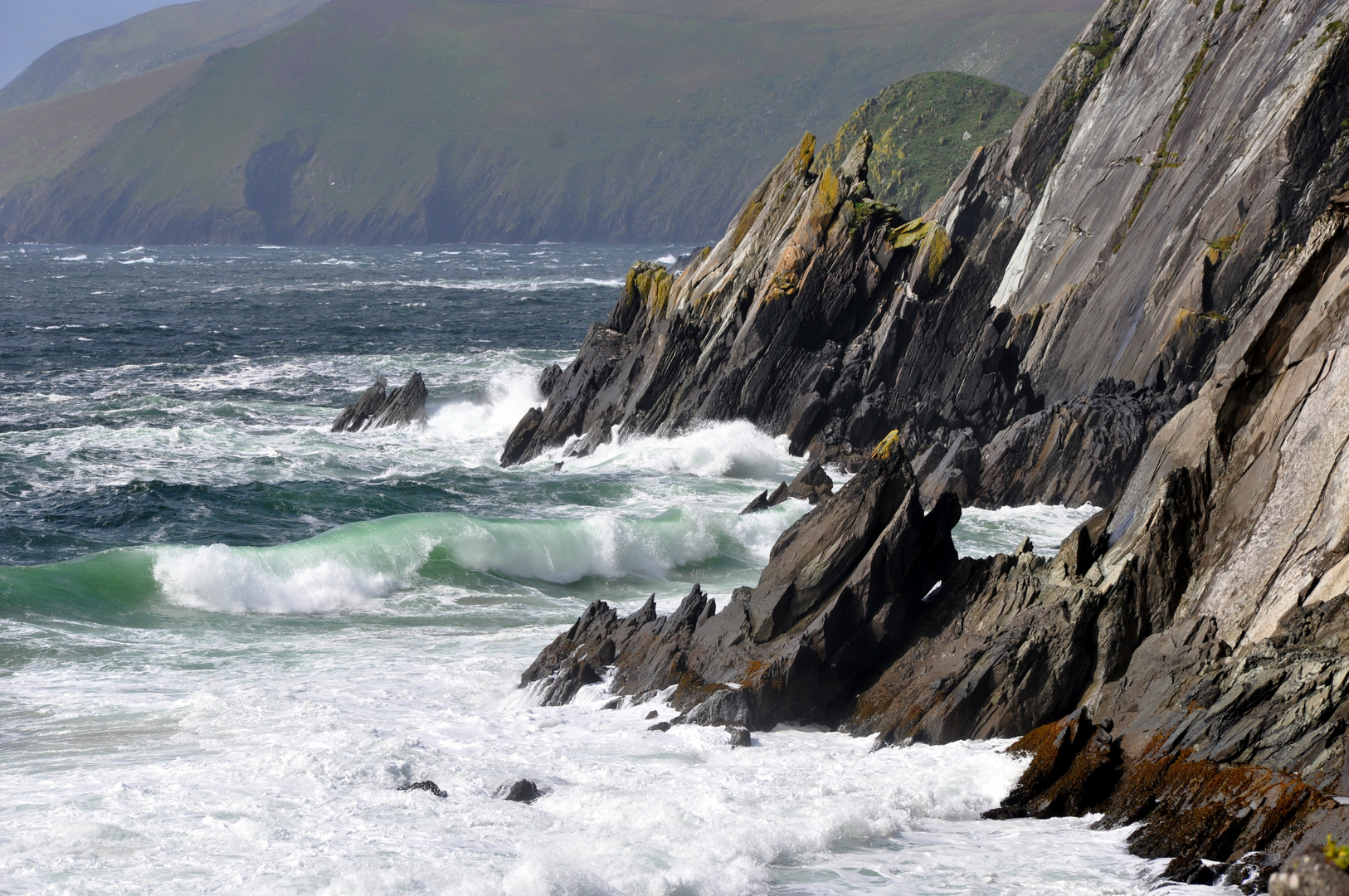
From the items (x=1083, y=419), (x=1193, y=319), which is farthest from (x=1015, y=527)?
(x=1193, y=319)

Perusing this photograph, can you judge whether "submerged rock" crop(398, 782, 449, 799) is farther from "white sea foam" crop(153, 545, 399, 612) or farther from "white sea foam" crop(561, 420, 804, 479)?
"white sea foam" crop(561, 420, 804, 479)

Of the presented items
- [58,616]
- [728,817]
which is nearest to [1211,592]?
[728,817]

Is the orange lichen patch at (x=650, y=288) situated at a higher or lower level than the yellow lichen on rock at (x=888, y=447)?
higher

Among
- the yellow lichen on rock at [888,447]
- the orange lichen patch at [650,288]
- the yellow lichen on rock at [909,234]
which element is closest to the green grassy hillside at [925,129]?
the orange lichen patch at [650,288]

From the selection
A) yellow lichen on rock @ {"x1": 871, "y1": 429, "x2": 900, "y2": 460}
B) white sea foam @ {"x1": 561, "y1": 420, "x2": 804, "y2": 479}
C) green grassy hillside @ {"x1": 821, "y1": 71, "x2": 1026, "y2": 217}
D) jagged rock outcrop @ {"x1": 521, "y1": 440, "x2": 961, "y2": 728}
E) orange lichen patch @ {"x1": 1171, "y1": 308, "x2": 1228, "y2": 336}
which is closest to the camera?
jagged rock outcrop @ {"x1": 521, "y1": 440, "x2": 961, "y2": 728}

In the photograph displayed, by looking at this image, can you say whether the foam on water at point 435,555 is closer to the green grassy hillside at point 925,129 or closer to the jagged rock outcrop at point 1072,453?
the jagged rock outcrop at point 1072,453

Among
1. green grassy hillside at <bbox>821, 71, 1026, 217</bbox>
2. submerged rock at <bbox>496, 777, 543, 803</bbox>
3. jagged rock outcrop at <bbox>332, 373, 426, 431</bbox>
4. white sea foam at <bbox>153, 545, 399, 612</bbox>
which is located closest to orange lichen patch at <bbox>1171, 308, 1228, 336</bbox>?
white sea foam at <bbox>153, 545, 399, 612</bbox>

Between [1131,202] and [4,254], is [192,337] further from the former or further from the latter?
[4,254]

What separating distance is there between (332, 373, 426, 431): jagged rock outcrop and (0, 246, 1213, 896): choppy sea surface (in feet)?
2.97

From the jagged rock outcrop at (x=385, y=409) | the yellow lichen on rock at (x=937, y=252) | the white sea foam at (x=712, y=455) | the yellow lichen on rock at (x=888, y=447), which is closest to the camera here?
the yellow lichen on rock at (x=888, y=447)

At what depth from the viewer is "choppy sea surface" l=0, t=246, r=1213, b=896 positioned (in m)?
11.4

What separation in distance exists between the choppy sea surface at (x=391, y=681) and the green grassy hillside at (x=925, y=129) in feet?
165

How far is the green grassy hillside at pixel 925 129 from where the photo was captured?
87.6 m

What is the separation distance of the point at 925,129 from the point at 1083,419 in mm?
72176
